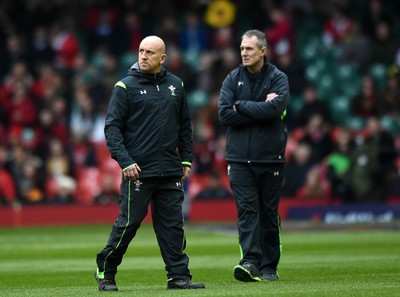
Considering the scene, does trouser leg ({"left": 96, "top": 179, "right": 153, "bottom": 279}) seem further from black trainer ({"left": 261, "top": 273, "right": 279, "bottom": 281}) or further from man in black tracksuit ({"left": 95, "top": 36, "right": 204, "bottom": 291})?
black trainer ({"left": 261, "top": 273, "right": 279, "bottom": 281})

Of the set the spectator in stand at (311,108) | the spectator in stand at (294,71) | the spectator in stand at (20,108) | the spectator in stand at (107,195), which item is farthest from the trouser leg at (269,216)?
the spectator in stand at (20,108)

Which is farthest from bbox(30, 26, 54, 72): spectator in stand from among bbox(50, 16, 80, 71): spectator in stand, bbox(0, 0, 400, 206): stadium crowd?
bbox(50, 16, 80, 71): spectator in stand

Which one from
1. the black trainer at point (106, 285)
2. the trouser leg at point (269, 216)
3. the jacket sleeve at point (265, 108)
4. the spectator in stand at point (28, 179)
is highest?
the jacket sleeve at point (265, 108)

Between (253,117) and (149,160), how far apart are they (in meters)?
1.50

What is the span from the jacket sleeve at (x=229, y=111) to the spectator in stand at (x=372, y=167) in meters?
12.6

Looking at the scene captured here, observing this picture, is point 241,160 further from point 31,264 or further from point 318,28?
point 318,28

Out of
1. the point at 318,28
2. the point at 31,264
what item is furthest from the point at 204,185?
the point at 31,264

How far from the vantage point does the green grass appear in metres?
11.8

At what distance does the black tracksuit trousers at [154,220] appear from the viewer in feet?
39.0

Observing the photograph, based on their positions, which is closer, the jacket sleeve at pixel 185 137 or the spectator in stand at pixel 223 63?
the jacket sleeve at pixel 185 137

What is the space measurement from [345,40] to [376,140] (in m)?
4.40

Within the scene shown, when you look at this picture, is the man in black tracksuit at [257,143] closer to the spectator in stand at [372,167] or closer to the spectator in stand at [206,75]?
the spectator in stand at [372,167]

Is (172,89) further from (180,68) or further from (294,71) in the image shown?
(180,68)

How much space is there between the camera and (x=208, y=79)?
2908cm
